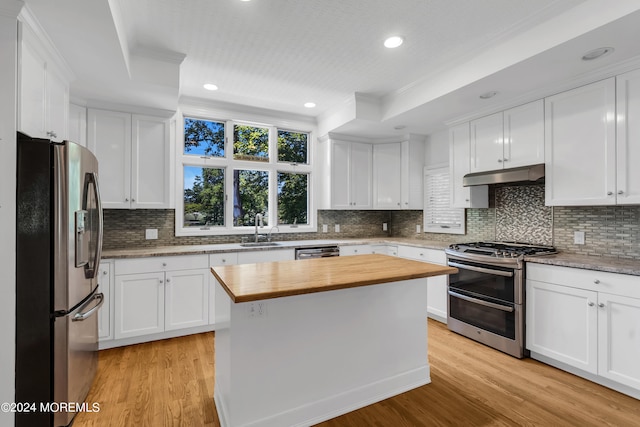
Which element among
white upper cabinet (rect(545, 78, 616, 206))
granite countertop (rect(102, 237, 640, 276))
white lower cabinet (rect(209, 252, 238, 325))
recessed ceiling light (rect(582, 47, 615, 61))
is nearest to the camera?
recessed ceiling light (rect(582, 47, 615, 61))

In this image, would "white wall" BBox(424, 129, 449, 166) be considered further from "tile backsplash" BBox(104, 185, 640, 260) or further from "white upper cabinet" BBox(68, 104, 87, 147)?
"white upper cabinet" BBox(68, 104, 87, 147)

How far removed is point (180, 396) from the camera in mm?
2188

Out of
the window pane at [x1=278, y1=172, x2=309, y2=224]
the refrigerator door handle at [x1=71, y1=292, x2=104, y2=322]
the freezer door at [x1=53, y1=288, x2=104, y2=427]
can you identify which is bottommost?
the freezer door at [x1=53, y1=288, x2=104, y2=427]

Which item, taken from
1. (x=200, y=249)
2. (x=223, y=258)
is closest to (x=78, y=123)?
(x=200, y=249)

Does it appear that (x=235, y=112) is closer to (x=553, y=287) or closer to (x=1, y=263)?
(x=1, y=263)

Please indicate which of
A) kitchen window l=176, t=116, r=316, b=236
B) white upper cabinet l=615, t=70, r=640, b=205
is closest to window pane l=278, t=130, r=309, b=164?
kitchen window l=176, t=116, r=316, b=236

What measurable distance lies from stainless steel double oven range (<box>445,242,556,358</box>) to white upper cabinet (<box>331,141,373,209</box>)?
1.61 meters

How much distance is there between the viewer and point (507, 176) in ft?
9.90

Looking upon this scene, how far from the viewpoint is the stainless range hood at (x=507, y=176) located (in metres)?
2.82

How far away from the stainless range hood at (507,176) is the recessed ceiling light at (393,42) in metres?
1.64

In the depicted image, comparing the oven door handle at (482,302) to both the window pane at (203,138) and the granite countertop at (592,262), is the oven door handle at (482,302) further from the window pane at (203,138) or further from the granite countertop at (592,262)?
the window pane at (203,138)

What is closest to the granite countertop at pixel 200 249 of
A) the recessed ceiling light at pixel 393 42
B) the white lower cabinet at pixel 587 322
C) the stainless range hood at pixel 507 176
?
the stainless range hood at pixel 507 176

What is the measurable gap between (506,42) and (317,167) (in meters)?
2.81

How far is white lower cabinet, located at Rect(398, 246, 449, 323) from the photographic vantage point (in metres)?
3.54
